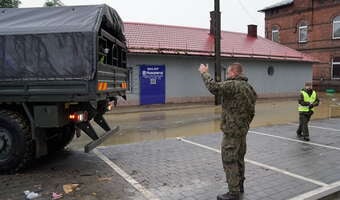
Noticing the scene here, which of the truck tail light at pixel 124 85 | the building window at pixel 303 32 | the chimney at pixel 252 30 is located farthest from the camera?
the building window at pixel 303 32

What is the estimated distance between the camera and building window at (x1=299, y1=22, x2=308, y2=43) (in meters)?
36.5

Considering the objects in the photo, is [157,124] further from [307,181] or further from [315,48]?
[315,48]

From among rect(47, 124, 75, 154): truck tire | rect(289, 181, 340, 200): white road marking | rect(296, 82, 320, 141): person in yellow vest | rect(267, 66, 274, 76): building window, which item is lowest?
rect(289, 181, 340, 200): white road marking

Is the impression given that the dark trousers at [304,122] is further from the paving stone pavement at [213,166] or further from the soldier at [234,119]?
the soldier at [234,119]

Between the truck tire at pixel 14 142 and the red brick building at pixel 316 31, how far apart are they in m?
31.8

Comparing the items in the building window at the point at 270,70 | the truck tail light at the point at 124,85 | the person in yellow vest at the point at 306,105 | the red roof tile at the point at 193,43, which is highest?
the red roof tile at the point at 193,43

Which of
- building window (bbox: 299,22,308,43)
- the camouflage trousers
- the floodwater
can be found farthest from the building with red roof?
the camouflage trousers

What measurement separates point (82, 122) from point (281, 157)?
389 cm

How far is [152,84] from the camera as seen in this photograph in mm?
20016

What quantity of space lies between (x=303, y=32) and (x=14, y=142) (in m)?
35.3

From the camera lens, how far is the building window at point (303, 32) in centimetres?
3650

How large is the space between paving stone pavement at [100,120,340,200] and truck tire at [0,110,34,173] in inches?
63.0

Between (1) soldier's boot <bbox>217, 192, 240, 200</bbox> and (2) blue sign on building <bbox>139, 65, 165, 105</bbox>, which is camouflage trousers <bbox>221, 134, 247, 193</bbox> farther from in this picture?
(2) blue sign on building <bbox>139, 65, 165, 105</bbox>

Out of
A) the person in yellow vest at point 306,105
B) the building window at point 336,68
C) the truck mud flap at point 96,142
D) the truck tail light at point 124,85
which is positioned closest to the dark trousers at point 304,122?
the person in yellow vest at point 306,105
